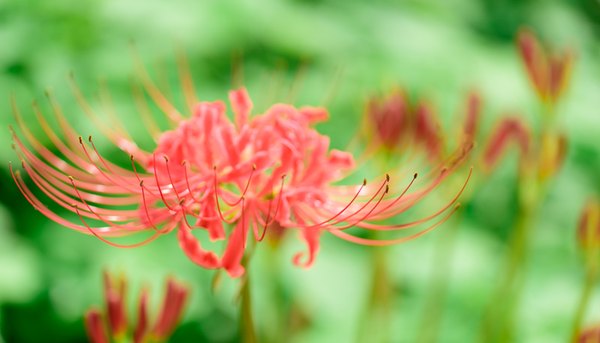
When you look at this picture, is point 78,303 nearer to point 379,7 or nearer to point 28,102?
point 28,102

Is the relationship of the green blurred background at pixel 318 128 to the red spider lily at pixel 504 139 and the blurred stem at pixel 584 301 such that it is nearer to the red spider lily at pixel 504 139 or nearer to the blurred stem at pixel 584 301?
the red spider lily at pixel 504 139

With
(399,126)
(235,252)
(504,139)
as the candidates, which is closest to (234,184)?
(235,252)

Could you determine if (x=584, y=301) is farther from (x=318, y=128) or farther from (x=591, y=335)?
(x=318, y=128)

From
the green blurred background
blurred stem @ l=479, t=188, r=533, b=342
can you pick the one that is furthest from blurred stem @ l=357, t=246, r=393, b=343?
blurred stem @ l=479, t=188, r=533, b=342

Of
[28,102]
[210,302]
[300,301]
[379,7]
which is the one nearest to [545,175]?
[300,301]

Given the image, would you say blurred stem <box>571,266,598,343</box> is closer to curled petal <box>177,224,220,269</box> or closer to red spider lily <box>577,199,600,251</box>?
red spider lily <box>577,199,600,251</box>
